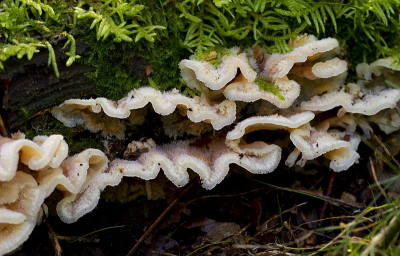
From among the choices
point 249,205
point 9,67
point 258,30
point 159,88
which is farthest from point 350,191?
point 9,67

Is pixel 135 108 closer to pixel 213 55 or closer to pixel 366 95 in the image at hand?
pixel 213 55

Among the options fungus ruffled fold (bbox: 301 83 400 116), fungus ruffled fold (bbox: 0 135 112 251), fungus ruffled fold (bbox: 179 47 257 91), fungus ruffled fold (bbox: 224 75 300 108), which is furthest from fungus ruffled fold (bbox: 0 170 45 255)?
fungus ruffled fold (bbox: 301 83 400 116)

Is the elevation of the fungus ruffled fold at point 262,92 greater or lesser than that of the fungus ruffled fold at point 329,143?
greater

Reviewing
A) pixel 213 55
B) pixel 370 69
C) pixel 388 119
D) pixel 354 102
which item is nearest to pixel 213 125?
pixel 213 55

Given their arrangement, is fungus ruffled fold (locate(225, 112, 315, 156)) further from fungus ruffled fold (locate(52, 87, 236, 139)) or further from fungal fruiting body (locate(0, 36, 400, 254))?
fungus ruffled fold (locate(52, 87, 236, 139))

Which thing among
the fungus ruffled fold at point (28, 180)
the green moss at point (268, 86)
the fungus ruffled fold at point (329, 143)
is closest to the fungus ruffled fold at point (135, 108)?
the green moss at point (268, 86)

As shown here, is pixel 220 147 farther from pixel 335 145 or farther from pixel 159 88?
pixel 335 145

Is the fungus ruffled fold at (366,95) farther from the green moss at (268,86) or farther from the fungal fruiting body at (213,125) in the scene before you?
the green moss at (268,86)
